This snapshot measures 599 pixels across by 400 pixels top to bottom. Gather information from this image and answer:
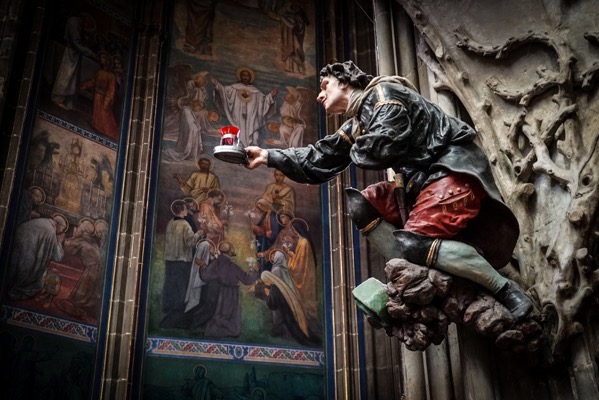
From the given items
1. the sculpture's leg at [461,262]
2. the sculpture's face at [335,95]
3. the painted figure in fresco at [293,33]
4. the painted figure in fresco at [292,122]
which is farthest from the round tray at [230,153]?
the painted figure in fresco at [293,33]

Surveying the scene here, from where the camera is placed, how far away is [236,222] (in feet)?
31.3

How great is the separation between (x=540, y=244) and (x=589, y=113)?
707 mm

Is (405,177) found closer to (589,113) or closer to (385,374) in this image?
(589,113)

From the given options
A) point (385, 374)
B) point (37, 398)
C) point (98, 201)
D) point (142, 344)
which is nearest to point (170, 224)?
point (98, 201)

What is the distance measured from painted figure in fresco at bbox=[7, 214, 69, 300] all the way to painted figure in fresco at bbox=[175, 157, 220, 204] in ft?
5.55

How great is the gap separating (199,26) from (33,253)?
4.34 m

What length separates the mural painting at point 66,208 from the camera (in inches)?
300

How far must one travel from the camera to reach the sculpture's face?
12.7 ft

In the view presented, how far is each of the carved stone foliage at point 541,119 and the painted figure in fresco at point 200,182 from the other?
5354mm

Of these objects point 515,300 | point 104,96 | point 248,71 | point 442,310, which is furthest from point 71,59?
point 515,300

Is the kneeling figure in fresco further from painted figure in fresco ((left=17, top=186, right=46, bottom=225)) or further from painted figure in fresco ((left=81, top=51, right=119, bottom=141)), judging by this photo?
painted figure in fresco ((left=81, top=51, right=119, bottom=141))

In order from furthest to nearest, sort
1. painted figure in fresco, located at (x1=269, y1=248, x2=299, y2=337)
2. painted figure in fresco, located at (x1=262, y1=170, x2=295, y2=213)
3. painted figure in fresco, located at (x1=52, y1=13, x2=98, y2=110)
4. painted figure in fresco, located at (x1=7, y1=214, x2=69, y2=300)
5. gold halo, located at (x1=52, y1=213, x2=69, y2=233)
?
painted figure in fresco, located at (x1=262, y1=170, x2=295, y2=213)
painted figure in fresco, located at (x1=269, y1=248, x2=299, y2=337)
painted figure in fresco, located at (x1=52, y1=13, x2=98, y2=110)
gold halo, located at (x1=52, y1=213, x2=69, y2=233)
painted figure in fresco, located at (x1=7, y1=214, x2=69, y2=300)

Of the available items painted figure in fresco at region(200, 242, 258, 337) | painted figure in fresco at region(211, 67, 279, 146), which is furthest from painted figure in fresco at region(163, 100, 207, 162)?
painted figure in fresco at region(200, 242, 258, 337)

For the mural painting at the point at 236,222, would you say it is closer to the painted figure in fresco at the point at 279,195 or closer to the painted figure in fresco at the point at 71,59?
the painted figure in fresco at the point at 279,195
